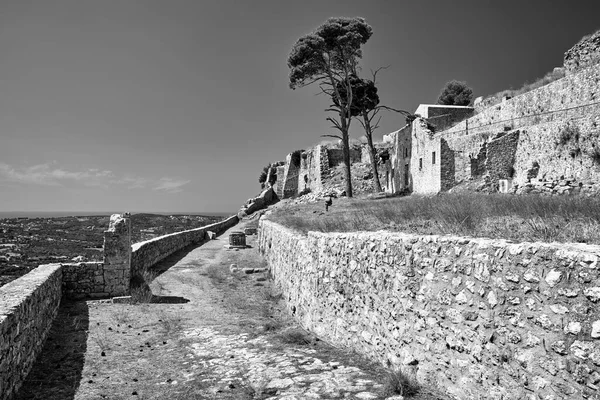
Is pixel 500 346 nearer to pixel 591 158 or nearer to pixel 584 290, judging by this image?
pixel 584 290

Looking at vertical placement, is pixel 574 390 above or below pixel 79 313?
above

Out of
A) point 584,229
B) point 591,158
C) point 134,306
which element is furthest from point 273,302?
point 591,158

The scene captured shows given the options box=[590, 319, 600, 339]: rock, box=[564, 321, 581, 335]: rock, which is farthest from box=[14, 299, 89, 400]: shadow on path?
box=[590, 319, 600, 339]: rock

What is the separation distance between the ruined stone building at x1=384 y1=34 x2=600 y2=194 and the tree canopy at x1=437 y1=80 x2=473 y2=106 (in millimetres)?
24665

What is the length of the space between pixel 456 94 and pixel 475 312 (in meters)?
56.0

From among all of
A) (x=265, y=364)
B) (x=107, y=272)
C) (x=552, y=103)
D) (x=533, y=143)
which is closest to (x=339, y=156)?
(x=552, y=103)

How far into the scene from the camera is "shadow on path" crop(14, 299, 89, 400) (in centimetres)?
612

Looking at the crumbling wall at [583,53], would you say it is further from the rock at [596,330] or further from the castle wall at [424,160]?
the rock at [596,330]

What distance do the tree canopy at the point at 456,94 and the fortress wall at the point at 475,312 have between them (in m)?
51.8

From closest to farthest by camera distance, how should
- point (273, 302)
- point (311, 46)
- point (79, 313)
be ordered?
point (79, 313), point (273, 302), point (311, 46)

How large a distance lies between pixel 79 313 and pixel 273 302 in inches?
206

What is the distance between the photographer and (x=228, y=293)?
13328mm

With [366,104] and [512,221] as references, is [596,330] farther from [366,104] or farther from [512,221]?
[366,104]

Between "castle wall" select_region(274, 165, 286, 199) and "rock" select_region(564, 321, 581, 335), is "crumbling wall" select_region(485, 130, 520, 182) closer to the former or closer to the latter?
"rock" select_region(564, 321, 581, 335)
